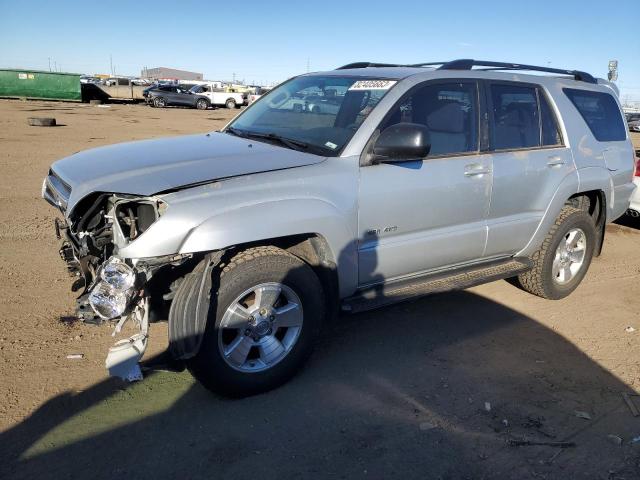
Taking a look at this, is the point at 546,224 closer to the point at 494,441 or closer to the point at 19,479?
the point at 494,441

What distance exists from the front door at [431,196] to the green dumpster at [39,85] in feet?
117

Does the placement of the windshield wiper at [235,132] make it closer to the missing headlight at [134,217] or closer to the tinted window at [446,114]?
the tinted window at [446,114]

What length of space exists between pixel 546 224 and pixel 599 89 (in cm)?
167

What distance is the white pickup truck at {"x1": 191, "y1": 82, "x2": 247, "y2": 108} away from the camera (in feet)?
122

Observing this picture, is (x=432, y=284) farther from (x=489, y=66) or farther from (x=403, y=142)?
(x=489, y=66)

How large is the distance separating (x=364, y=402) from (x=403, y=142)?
5.34 ft

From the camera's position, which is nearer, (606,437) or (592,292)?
(606,437)

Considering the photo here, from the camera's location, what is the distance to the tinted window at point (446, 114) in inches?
151

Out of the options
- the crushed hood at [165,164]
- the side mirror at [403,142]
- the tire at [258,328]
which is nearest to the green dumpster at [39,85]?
the crushed hood at [165,164]

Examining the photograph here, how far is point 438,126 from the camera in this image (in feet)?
12.9

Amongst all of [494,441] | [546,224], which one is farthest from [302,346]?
[546,224]

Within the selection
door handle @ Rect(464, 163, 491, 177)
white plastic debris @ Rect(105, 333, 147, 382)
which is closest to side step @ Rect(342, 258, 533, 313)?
door handle @ Rect(464, 163, 491, 177)

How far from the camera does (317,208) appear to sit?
3.21 m

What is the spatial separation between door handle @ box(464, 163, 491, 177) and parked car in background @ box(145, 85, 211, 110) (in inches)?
1332
